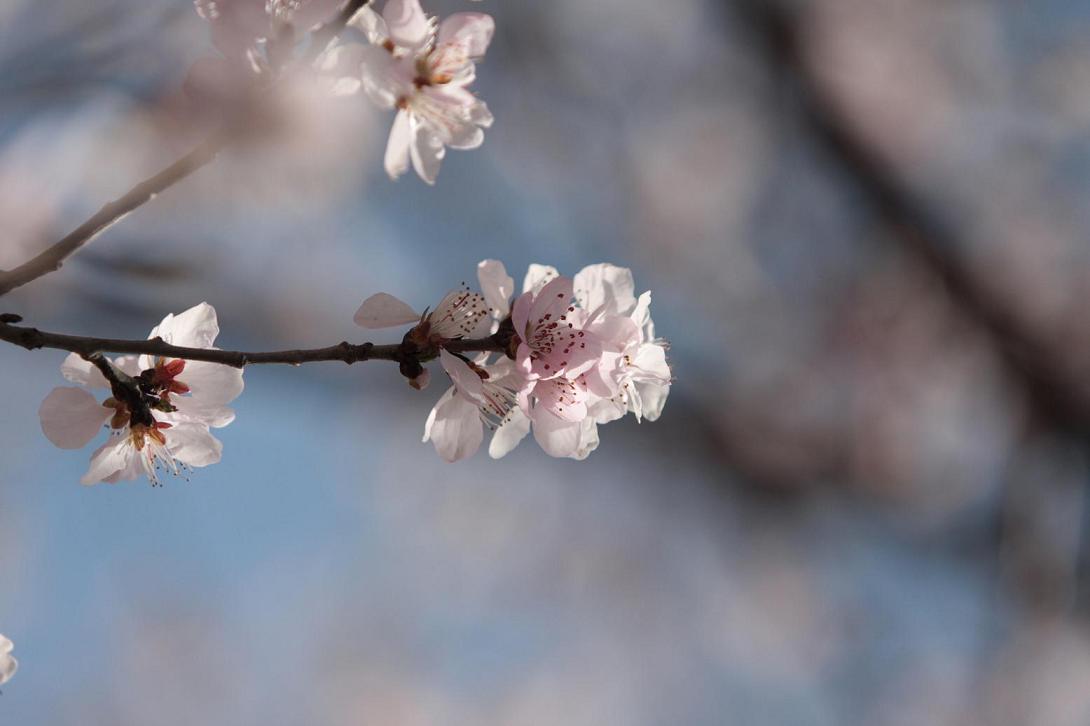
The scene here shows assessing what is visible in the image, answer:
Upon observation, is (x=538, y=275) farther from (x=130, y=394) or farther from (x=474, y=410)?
(x=130, y=394)

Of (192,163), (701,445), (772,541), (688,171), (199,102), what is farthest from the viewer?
(688,171)

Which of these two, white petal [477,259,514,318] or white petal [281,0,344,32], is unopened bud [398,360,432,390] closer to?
white petal [477,259,514,318]

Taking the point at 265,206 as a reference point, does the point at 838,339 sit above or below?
below

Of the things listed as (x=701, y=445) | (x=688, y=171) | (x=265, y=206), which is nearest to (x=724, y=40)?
(x=688, y=171)

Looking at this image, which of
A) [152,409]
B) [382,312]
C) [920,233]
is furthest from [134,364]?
[920,233]

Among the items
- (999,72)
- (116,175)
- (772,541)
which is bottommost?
(772,541)

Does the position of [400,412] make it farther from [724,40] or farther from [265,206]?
[724,40]

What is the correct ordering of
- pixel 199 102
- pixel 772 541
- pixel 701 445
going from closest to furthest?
pixel 199 102, pixel 701 445, pixel 772 541

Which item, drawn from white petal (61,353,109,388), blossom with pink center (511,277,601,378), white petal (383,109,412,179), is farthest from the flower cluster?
white petal (61,353,109,388)
